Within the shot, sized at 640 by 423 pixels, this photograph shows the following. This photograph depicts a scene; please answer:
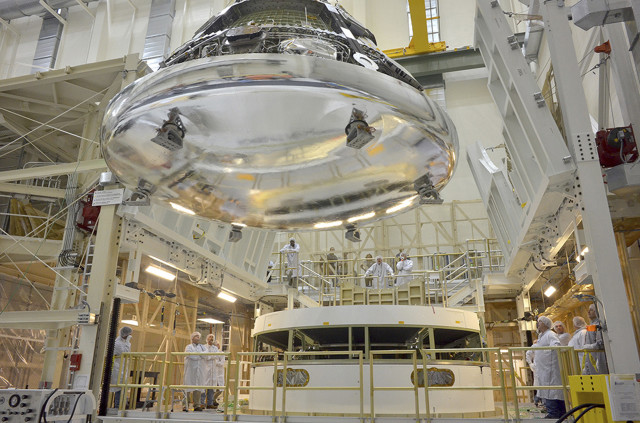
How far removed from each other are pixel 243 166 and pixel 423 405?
819 centimetres

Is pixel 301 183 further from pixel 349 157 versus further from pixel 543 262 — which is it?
pixel 543 262

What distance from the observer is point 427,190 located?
8.09ft

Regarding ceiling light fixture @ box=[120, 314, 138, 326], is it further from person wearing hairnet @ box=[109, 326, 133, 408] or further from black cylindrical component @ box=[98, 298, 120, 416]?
black cylindrical component @ box=[98, 298, 120, 416]

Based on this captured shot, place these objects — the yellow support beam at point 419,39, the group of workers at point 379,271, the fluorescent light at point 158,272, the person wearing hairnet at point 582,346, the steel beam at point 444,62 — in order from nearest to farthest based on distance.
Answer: the person wearing hairnet at point 582,346
the fluorescent light at point 158,272
the group of workers at point 379,271
the yellow support beam at point 419,39
the steel beam at point 444,62

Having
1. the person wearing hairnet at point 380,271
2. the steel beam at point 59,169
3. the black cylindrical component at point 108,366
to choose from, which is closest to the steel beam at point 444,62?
the person wearing hairnet at point 380,271

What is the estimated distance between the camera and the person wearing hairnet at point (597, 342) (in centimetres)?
672

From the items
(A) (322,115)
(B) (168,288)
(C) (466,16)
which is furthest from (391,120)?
(C) (466,16)

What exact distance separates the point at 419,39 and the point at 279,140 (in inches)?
827

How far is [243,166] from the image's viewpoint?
2.44m

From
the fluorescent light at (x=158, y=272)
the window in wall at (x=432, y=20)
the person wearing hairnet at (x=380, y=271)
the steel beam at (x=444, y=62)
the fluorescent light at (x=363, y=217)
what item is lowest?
the fluorescent light at (x=363, y=217)

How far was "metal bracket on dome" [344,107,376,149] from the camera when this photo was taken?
1937mm

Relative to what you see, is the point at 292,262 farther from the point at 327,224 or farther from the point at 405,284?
the point at 327,224

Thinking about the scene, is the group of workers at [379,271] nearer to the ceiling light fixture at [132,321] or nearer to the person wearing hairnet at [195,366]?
the ceiling light fixture at [132,321]

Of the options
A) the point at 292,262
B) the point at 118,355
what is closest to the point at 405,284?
the point at 292,262
